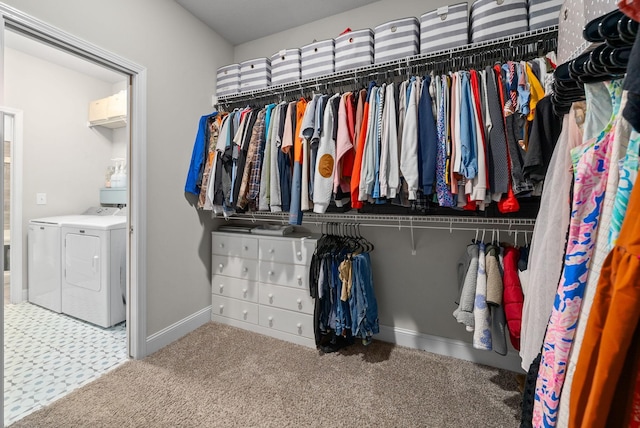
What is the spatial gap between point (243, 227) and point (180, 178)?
0.71 m

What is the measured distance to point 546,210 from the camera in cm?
86

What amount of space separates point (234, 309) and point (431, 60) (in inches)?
96.7

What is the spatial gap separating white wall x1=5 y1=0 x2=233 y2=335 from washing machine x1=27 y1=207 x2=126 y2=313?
1.16 metres

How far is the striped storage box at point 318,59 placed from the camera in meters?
1.97

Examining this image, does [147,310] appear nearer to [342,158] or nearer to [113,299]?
[113,299]

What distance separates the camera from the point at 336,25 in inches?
90.4

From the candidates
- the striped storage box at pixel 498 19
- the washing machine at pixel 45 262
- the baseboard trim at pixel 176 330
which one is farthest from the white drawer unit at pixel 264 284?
the striped storage box at pixel 498 19

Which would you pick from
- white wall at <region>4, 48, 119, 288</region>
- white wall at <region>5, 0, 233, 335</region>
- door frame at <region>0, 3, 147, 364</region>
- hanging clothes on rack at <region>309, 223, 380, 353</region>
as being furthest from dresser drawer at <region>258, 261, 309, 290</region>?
white wall at <region>4, 48, 119, 288</region>

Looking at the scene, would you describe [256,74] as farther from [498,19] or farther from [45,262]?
[45,262]

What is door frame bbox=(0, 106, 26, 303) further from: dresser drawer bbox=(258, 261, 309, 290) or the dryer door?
dresser drawer bbox=(258, 261, 309, 290)

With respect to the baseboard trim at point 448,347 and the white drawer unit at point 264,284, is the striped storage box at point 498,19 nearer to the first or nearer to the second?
the white drawer unit at point 264,284

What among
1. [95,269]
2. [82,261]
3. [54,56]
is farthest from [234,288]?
[54,56]

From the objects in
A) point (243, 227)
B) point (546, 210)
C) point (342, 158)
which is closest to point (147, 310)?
point (243, 227)

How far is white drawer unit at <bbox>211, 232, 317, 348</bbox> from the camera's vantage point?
2.14 metres
